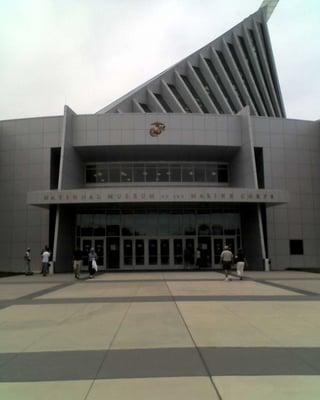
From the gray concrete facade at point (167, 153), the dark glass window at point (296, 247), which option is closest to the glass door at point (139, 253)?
the gray concrete facade at point (167, 153)

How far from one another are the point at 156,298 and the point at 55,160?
23153 millimetres

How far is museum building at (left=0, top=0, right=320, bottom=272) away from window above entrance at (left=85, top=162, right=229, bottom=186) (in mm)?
76

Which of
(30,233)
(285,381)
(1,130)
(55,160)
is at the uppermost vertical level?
(1,130)

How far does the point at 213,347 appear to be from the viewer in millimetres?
8344

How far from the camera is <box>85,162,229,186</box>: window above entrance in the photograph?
37156mm

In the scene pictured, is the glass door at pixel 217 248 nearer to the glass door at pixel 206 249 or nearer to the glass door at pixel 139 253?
the glass door at pixel 206 249

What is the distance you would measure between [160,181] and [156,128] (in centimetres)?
424

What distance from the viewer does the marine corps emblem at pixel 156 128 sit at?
3472cm

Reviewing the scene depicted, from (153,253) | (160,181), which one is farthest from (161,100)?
(153,253)

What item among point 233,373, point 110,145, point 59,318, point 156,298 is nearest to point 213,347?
point 233,373

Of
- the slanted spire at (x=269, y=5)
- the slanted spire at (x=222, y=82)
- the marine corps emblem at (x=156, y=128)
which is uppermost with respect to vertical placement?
the slanted spire at (x=269, y=5)

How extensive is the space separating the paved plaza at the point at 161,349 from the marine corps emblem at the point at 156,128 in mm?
20721

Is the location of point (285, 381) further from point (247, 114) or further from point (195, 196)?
point (247, 114)

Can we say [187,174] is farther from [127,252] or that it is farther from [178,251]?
[127,252]
